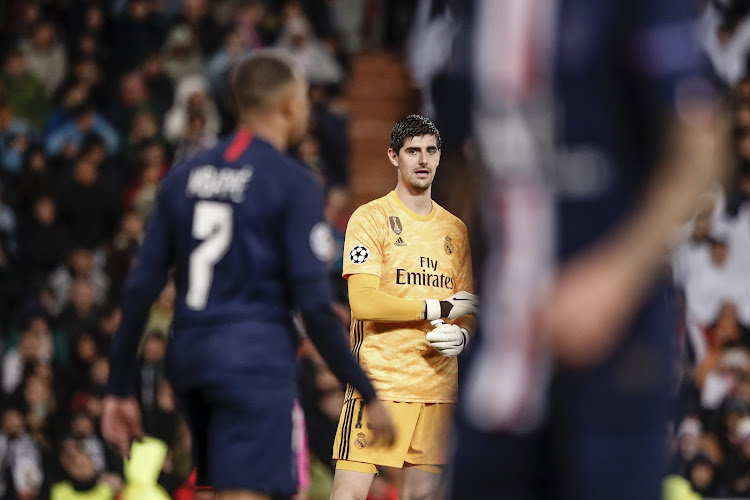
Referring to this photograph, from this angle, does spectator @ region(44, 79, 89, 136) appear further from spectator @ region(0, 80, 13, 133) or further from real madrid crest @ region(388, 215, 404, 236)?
real madrid crest @ region(388, 215, 404, 236)

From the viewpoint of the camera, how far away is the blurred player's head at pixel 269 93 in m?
4.49

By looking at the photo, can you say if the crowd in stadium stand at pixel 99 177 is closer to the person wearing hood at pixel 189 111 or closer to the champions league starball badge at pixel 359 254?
the person wearing hood at pixel 189 111

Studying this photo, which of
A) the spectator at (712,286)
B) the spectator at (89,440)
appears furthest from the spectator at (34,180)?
the spectator at (712,286)

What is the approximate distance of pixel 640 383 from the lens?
211 centimetres

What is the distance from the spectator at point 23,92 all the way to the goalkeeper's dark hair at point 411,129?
937 cm

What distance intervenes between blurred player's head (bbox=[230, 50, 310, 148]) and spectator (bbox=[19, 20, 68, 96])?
10478mm

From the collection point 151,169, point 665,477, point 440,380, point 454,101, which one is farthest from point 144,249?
point 151,169

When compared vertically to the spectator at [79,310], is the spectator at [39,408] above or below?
below

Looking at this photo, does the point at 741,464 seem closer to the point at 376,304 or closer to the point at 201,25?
the point at 376,304

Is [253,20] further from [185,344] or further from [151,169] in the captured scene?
[185,344]

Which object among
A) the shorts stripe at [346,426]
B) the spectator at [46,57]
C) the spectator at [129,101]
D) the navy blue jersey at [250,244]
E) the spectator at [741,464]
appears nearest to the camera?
the navy blue jersey at [250,244]

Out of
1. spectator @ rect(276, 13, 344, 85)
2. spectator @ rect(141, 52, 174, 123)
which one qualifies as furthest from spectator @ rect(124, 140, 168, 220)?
spectator @ rect(276, 13, 344, 85)

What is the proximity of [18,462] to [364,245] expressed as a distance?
6459 millimetres

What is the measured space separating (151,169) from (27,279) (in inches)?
66.0
